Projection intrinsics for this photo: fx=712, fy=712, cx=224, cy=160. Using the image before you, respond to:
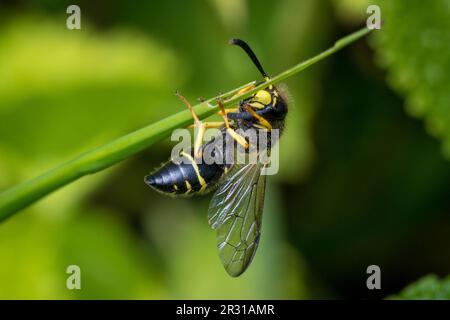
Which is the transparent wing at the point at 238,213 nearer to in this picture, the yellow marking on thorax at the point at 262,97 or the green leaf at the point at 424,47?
the yellow marking on thorax at the point at 262,97

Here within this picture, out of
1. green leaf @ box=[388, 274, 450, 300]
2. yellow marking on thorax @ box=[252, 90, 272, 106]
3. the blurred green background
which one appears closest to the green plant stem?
green leaf @ box=[388, 274, 450, 300]

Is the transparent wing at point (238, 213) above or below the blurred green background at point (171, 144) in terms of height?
below

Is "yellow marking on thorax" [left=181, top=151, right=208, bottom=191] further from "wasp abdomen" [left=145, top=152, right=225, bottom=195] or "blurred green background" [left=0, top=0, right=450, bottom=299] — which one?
"blurred green background" [left=0, top=0, right=450, bottom=299]

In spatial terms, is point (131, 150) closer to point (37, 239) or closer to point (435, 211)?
point (37, 239)

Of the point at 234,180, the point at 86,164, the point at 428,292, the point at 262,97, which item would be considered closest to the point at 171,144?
the point at 234,180

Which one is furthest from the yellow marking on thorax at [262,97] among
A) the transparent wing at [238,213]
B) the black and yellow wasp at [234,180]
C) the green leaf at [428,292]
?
the green leaf at [428,292]
